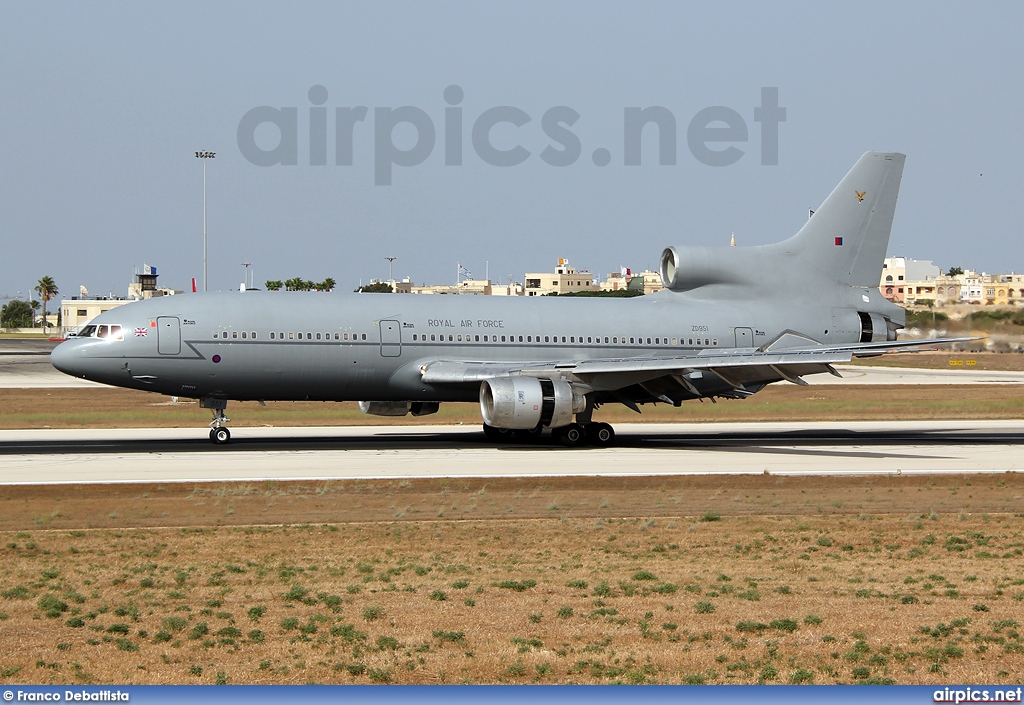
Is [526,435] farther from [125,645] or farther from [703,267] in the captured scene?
[125,645]

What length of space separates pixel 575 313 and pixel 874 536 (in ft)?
65.1

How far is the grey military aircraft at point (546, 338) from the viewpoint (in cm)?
3419

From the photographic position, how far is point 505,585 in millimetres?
15531

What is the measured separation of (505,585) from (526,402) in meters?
18.1

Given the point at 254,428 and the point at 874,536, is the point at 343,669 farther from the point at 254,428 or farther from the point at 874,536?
the point at 254,428

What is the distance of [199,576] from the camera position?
1606 cm

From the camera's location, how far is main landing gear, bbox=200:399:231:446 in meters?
35.2

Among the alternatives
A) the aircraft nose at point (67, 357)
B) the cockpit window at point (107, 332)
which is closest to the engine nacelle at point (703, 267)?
the cockpit window at point (107, 332)

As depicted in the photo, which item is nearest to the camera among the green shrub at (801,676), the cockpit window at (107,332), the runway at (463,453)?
the green shrub at (801,676)

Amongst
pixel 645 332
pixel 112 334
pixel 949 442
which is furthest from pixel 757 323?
pixel 112 334

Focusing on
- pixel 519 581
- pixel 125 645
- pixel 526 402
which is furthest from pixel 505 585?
pixel 526 402

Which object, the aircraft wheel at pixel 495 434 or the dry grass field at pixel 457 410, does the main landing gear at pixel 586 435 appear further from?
the dry grass field at pixel 457 410

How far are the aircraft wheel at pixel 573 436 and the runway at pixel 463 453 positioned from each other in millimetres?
650

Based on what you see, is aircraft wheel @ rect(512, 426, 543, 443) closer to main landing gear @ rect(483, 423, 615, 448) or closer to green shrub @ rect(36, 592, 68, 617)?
main landing gear @ rect(483, 423, 615, 448)
